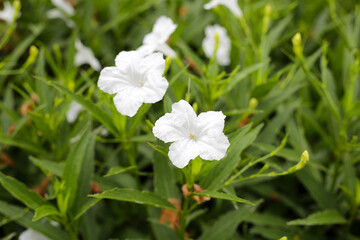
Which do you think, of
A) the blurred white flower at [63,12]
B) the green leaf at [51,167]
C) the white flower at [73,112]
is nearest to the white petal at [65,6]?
the blurred white flower at [63,12]

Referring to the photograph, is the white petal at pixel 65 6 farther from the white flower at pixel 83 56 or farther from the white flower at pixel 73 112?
the white flower at pixel 73 112

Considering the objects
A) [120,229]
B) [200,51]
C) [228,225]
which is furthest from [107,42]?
[228,225]

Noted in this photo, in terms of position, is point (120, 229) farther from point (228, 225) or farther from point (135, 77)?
point (135, 77)

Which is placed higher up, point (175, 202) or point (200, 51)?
point (200, 51)

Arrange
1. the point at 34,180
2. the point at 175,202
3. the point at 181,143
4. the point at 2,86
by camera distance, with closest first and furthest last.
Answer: the point at 181,143 → the point at 175,202 → the point at 34,180 → the point at 2,86

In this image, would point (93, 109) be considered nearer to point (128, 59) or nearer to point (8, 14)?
point (128, 59)

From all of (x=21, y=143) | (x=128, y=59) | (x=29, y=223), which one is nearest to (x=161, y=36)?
(x=128, y=59)

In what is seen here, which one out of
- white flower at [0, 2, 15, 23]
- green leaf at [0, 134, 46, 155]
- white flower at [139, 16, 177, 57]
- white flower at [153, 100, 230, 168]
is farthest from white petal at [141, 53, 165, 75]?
white flower at [0, 2, 15, 23]
